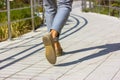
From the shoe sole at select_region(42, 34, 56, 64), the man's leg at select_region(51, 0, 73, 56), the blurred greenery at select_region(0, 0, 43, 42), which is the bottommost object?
the blurred greenery at select_region(0, 0, 43, 42)

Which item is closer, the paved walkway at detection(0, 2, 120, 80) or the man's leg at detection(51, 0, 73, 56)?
the paved walkway at detection(0, 2, 120, 80)

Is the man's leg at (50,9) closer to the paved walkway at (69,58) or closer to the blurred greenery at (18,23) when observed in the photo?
the paved walkway at (69,58)

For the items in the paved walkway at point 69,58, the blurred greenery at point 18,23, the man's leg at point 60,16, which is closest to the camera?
the paved walkway at point 69,58

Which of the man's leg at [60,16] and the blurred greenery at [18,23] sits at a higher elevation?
the man's leg at [60,16]

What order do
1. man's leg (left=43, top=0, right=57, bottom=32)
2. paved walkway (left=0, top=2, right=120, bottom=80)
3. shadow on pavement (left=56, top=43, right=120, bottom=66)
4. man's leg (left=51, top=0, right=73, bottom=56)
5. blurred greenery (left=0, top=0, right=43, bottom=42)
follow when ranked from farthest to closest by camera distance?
blurred greenery (left=0, top=0, right=43, bottom=42), man's leg (left=43, top=0, right=57, bottom=32), shadow on pavement (left=56, top=43, right=120, bottom=66), man's leg (left=51, top=0, right=73, bottom=56), paved walkway (left=0, top=2, right=120, bottom=80)

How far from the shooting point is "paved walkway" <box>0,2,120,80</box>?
17.7ft

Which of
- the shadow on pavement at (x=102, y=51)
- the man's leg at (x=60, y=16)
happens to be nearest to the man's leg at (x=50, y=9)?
the man's leg at (x=60, y=16)

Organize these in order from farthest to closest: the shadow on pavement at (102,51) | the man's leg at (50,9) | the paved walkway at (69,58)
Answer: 1. the man's leg at (50,9)
2. the shadow on pavement at (102,51)
3. the paved walkway at (69,58)

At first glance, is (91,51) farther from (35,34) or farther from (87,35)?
(35,34)

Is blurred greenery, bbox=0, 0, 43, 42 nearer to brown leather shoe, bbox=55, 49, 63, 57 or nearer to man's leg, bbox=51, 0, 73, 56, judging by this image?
brown leather shoe, bbox=55, 49, 63, 57

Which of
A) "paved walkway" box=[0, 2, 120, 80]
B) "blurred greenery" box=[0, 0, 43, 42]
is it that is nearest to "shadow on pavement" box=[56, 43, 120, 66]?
"paved walkway" box=[0, 2, 120, 80]

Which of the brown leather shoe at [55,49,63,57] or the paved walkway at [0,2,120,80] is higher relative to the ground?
the brown leather shoe at [55,49,63,57]

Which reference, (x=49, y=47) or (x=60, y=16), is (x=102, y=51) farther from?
(x=49, y=47)

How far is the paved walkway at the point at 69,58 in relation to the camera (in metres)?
5.41
